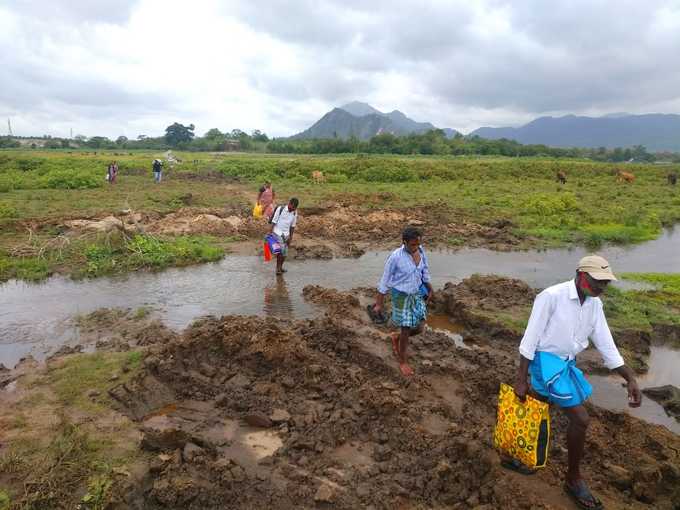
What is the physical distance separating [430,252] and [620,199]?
14749mm

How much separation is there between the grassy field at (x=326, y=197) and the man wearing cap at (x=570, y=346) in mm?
8469

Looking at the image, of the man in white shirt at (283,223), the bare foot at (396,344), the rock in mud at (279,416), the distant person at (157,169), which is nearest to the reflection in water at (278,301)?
the man in white shirt at (283,223)

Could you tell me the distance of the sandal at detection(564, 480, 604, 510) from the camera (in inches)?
135

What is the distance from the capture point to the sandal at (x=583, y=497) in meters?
3.44

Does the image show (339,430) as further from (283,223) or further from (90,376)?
(283,223)

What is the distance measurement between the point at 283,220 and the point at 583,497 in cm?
689

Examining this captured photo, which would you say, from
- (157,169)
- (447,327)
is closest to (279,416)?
(447,327)

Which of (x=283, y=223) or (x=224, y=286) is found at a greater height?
(x=283, y=223)

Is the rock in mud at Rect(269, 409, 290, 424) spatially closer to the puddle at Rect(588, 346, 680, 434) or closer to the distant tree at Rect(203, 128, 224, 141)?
the puddle at Rect(588, 346, 680, 434)

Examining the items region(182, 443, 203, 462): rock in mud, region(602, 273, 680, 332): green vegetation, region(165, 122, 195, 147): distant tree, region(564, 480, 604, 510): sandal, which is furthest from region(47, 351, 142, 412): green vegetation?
region(165, 122, 195, 147): distant tree

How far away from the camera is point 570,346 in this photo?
3375mm

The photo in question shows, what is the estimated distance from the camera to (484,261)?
1141 cm

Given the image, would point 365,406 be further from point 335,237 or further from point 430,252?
point 335,237

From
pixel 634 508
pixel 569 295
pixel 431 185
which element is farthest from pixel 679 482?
pixel 431 185
